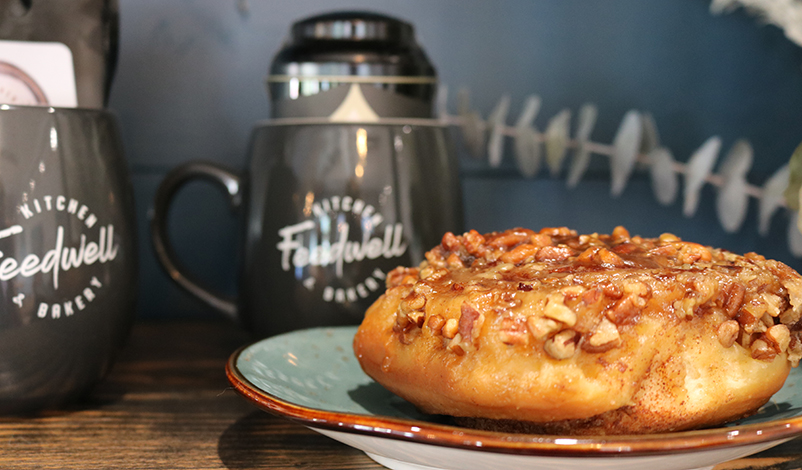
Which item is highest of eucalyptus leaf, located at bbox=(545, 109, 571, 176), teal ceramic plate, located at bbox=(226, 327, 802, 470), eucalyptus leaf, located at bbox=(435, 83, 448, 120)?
eucalyptus leaf, located at bbox=(435, 83, 448, 120)

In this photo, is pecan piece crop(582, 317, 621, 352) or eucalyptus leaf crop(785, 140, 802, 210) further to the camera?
eucalyptus leaf crop(785, 140, 802, 210)

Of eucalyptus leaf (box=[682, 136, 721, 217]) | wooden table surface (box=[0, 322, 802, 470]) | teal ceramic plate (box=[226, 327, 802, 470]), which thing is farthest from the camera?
eucalyptus leaf (box=[682, 136, 721, 217])

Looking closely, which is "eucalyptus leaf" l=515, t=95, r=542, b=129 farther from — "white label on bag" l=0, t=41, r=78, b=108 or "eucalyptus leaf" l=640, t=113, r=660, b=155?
"white label on bag" l=0, t=41, r=78, b=108

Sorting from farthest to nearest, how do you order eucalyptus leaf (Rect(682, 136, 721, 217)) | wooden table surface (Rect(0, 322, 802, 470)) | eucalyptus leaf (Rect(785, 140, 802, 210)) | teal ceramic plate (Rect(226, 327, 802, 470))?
eucalyptus leaf (Rect(682, 136, 721, 217)) < eucalyptus leaf (Rect(785, 140, 802, 210)) < wooden table surface (Rect(0, 322, 802, 470)) < teal ceramic plate (Rect(226, 327, 802, 470))

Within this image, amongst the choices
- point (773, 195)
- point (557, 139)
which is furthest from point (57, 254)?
point (773, 195)

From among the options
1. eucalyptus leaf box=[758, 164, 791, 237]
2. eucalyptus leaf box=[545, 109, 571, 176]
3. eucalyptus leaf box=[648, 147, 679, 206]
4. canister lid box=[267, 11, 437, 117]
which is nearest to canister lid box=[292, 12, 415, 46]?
canister lid box=[267, 11, 437, 117]

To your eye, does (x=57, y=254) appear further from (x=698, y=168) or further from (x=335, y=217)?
(x=698, y=168)

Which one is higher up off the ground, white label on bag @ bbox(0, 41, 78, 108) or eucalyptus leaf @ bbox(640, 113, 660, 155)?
white label on bag @ bbox(0, 41, 78, 108)
